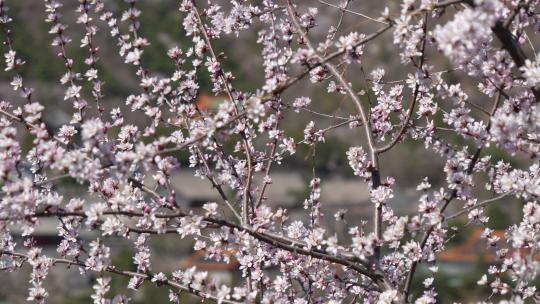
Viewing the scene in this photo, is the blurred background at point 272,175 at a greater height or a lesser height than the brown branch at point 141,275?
greater

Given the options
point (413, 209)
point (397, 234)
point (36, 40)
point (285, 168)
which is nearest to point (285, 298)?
point (397, 234)

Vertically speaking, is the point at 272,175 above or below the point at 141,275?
above

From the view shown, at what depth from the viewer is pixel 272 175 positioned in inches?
3452

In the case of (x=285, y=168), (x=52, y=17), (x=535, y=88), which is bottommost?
(x=535, y=88)

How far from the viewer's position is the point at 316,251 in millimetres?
5133

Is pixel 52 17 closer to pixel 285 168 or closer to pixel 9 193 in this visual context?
pixel 9 193

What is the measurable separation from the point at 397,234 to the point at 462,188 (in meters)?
0.63

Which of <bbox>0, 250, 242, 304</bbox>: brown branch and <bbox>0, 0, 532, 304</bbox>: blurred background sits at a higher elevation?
<bbox>0, 0, 532, 304</bbox>: blurred background

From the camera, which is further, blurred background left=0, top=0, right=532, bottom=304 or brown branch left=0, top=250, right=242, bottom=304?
blurred background left=0, top=0, right=532, bottom=304

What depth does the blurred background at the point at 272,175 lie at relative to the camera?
45781 mm

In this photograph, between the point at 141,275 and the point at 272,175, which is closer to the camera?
the point at 141,275

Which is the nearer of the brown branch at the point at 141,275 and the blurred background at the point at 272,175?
the brown branch at the point at 141,275

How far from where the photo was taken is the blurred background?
45781mm

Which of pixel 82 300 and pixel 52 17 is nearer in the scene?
pixel 52 17
